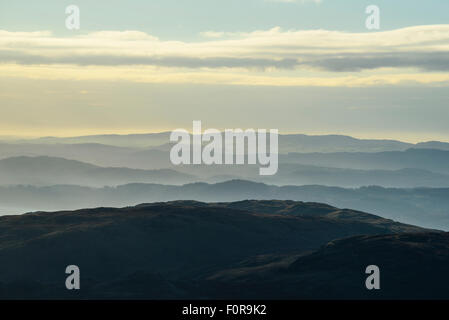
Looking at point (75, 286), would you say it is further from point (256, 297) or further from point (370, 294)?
point (370, 294)

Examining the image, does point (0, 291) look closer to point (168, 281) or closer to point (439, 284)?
point (168, 281)
